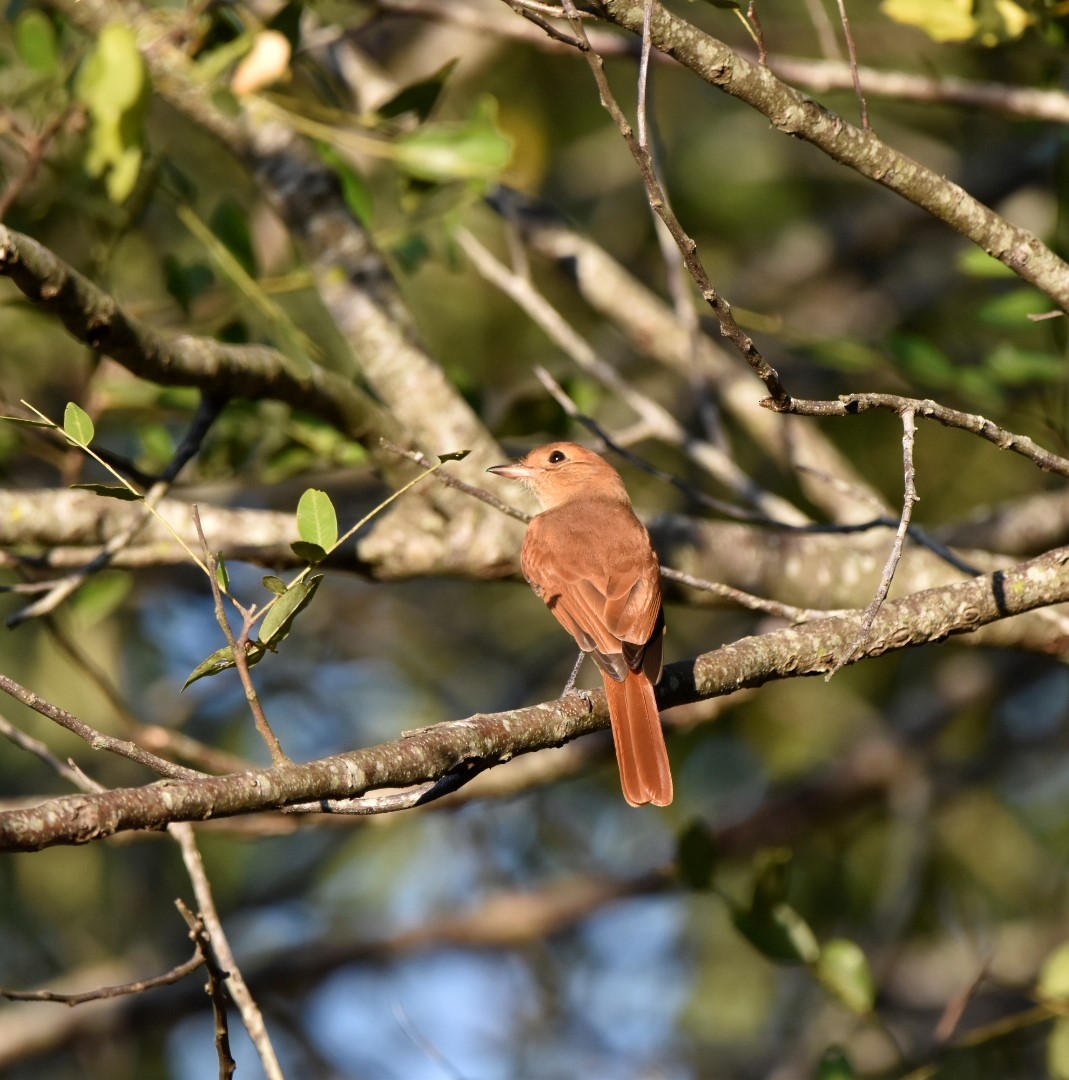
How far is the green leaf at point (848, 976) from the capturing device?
3.99 meters

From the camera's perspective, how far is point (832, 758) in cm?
738

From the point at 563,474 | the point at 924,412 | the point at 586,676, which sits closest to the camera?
the point at 924,412

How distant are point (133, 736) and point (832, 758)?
393 centimetres

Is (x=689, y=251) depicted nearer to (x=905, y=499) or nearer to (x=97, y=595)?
(x=905, y=499)

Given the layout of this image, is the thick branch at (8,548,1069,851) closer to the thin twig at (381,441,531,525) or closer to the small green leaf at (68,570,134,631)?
the thin twig at (381,441,531,525)

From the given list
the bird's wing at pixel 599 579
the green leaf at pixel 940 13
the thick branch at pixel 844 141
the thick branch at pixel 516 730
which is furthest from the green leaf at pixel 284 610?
the green leaf at pixel 940 13

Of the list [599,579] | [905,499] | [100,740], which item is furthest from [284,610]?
[599,579]

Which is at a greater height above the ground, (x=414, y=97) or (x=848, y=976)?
(x=414, y=97)

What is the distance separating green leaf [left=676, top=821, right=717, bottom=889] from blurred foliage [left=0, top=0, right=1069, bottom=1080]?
3.85 feet

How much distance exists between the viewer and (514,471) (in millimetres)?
5160

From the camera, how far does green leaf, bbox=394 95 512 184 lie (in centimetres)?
448

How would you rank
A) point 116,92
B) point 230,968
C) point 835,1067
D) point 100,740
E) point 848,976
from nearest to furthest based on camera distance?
point 100,740 → point 230,968 → point 116,92 → point 835,1067 → point 848,976

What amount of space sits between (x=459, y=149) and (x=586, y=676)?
341 centimetres

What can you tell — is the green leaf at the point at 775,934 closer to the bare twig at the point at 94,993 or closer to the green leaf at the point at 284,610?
the bare twig at the point at 94,993
